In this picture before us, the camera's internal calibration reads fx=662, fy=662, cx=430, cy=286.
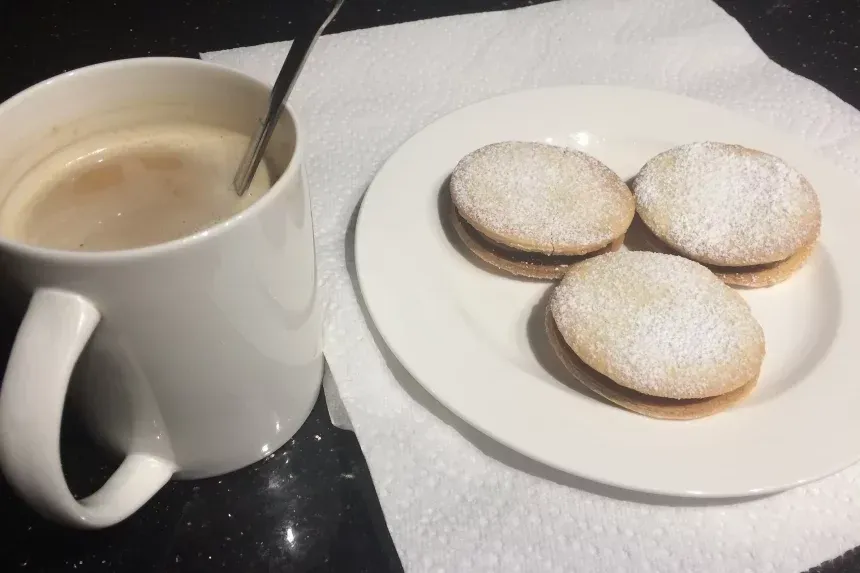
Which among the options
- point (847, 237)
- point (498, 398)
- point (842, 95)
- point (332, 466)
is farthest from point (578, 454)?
point (842, 95)

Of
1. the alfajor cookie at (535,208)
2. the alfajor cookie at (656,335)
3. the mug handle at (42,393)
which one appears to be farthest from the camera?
the alfajor cookie at (535,208)

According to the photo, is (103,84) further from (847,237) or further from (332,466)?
(847,237)

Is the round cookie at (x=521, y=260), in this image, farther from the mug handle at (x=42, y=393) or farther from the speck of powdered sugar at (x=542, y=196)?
the mug handle at (x=42, y=393)

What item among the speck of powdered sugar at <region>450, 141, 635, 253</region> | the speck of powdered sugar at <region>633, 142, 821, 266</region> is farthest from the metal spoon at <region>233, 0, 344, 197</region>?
the speck of powdered sugar at <region>633, 142, 821, 266</region>

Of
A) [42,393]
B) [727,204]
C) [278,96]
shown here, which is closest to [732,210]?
[727,204]

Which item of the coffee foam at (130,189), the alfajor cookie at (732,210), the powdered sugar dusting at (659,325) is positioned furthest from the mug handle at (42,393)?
the alfajor cookie at (732,210)

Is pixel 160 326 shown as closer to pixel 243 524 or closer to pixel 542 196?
pixel 243 524

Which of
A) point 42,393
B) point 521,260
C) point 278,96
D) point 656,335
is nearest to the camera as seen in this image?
Result: point 42,393
